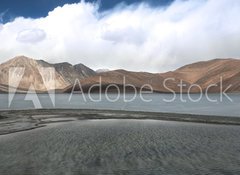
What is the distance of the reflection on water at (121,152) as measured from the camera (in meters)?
14.5

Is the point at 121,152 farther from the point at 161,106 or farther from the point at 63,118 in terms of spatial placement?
the point at 161,106

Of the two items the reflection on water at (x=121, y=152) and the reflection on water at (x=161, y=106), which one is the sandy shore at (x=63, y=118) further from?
the reflection on water at (x=161, y=106)

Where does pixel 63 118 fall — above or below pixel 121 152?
above

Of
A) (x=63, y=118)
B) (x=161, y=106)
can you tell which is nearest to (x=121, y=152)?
(x=63, y=118)

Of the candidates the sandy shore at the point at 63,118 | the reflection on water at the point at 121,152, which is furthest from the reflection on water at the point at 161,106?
the reflection on water at the point at 121,152

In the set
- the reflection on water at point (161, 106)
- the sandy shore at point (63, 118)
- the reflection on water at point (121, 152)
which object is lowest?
the reflection on water at point (121, 152)

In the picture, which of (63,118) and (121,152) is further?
(63,118)

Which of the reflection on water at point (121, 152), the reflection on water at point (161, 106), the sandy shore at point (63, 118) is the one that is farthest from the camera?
the reflection on water at point (161, 106)

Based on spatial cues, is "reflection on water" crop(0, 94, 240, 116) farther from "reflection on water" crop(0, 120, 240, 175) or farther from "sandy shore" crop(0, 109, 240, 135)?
"reflection on water" crop(0, 120, 240, 175)

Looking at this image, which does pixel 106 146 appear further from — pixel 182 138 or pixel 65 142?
pixel 182 138

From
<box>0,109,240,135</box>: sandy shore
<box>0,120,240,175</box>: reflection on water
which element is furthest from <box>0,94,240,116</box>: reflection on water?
<box>0,120,240,175</box>: reflection on water

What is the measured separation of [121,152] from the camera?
712 inches

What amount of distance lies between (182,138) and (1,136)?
→ 12.9 m

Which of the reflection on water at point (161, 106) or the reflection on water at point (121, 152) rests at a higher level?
the reflection on water at point (161, 106)
